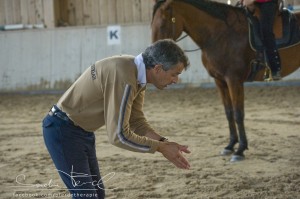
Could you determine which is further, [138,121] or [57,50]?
[57,50]

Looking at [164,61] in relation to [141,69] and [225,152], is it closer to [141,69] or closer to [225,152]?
[141,69]

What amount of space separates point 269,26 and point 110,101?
12.6 ft

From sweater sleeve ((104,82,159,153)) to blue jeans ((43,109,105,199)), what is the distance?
0.35 m

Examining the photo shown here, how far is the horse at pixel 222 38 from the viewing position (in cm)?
615

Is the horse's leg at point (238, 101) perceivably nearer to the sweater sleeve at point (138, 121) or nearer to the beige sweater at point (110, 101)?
the sweater sleeve at point (138, 121)

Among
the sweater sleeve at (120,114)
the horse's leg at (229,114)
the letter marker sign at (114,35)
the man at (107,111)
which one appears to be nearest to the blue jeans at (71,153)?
the man at (107,111)

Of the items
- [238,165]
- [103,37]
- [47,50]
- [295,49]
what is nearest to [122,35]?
[103,37]

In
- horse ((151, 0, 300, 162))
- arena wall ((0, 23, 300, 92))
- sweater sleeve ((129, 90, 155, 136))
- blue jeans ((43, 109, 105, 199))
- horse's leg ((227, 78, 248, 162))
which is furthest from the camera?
arena wall ((0, 23, 300, 92))

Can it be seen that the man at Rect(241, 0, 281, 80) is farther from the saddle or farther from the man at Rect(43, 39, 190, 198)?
the man at Rect(43, 39, 190, 198)

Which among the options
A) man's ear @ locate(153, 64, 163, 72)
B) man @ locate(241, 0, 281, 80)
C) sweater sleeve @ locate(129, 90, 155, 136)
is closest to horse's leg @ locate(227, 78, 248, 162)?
man @ locate(241, 0, 281, 80)

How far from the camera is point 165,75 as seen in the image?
2.90 m

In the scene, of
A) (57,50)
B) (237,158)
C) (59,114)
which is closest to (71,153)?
(59,114)

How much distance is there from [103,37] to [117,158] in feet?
22.9

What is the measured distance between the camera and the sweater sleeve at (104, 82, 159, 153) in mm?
2797
